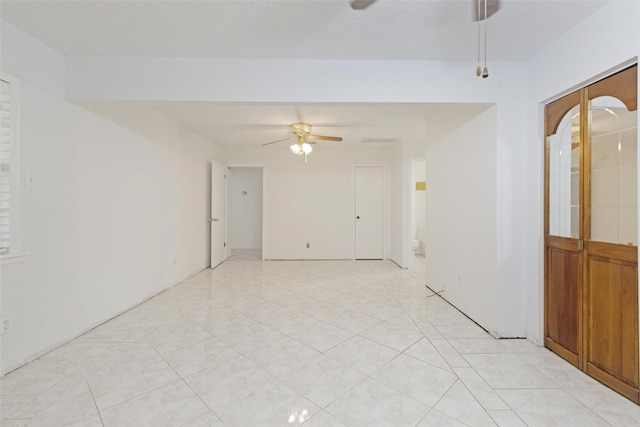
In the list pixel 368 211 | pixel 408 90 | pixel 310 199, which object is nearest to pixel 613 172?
pixel 408 90

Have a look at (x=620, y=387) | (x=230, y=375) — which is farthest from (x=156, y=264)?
(x=620, y=387)

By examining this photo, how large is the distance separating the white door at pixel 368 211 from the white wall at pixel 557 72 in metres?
3.87

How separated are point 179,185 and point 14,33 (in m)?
2.51

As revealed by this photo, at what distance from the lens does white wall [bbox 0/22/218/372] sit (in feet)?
7.09

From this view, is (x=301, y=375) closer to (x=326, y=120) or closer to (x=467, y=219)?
(x=467, y=219)

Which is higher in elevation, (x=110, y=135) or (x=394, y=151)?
(x=394, y=151)

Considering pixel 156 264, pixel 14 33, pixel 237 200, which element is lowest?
pixel 156 264

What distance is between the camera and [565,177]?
7.51ft

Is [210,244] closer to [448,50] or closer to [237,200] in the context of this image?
[237,200]

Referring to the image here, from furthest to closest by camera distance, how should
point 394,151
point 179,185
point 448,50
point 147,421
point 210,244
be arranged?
point 394,151
point 210,244
point 179,185
point 448,50
point 147,421

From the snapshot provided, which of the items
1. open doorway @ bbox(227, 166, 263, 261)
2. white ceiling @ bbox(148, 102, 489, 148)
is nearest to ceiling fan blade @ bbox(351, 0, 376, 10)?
white ceiling @ bbox(148, 102, 489, 148)

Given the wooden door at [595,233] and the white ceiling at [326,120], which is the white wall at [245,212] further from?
the wooden door at [595,233]

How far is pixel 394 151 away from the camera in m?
6.07

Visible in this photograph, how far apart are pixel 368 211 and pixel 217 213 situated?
314cm
